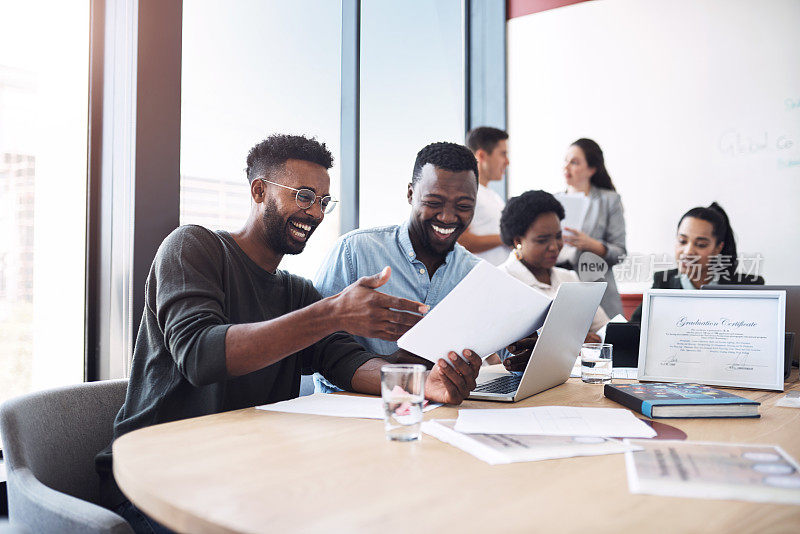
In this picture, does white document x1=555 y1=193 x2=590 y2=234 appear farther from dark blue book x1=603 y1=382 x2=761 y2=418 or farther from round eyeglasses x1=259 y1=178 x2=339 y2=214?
dark blue book x1=603 y1=382 x2=761 y2=418

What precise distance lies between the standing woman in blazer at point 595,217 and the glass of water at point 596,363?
235cm

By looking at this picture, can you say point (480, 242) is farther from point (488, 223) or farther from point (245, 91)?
point (245, 91)

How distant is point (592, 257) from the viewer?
4031 millimetres

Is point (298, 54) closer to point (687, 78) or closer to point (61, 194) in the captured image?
point (61, 194)

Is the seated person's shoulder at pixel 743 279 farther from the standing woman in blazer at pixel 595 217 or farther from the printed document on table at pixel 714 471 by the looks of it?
the printed document on table at pixel 714 471

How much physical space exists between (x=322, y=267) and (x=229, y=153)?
82cm

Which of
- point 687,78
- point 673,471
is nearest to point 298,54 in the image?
point 687,78

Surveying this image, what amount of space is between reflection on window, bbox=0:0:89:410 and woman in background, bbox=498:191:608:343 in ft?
5.69

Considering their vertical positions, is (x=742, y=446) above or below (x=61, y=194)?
below

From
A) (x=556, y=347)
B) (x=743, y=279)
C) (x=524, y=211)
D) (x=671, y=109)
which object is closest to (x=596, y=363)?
(x=556, y=347)

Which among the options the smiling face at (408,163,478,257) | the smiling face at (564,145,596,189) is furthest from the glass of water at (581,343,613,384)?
the smiling face at (564,145,596,189)

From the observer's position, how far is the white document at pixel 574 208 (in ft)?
12.9

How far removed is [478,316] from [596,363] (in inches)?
23.6

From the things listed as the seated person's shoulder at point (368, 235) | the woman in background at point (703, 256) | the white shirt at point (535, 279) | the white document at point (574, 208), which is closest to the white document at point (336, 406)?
the seated person's shoulder at point (368, 235)
